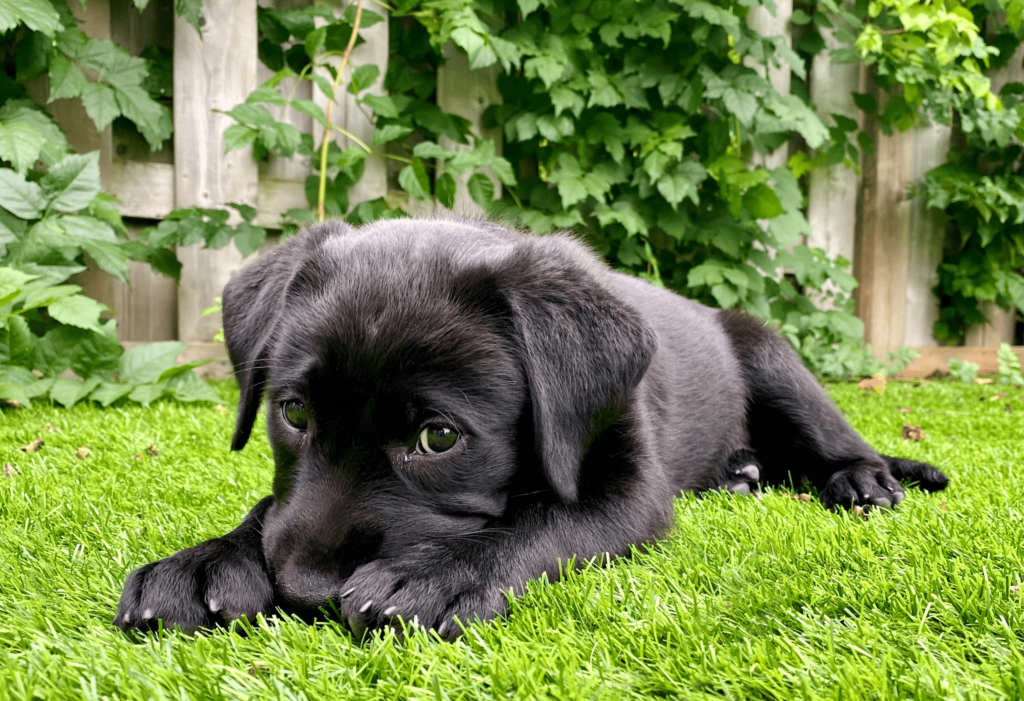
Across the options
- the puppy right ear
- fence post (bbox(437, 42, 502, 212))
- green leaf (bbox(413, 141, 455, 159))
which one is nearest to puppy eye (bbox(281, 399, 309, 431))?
the puppy right ear

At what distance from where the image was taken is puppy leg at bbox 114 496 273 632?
1534 millimetres

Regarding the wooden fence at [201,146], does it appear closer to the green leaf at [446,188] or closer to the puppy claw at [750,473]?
the green leaf at [446,188]

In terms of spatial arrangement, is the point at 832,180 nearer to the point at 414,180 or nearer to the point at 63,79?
the point at 414,180

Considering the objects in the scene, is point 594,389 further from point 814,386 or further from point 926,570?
point 814,386

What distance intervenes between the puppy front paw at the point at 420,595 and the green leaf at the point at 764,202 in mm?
4684

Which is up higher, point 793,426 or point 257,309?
point 257,309

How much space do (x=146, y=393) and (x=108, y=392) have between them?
0.18 m

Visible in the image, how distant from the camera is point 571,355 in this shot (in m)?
1.86

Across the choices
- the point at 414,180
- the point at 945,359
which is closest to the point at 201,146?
the point at 414,180

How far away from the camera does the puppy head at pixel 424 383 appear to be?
1673 millimetres

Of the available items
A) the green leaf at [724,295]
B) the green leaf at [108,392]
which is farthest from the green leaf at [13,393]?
the green leaf at [724,295]

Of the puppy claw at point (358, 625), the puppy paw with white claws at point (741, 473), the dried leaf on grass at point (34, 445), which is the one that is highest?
the puppy claw at point (358, 625)

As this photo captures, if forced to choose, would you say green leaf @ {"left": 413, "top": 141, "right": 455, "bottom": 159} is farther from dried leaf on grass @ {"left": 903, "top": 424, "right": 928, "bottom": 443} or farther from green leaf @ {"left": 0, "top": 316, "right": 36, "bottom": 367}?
dried leaf on grass @ {"left": 903, "top": 424, "right": 928, "bottom": 443}

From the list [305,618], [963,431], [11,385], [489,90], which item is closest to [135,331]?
[11,385]
